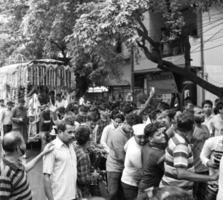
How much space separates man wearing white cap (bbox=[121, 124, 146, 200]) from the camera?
211 inches

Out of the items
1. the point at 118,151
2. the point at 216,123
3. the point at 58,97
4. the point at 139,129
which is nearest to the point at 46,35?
the point at 58,97

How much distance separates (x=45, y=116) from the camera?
12.4m

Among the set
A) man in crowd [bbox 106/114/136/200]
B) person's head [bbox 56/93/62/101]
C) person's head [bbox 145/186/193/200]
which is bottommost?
man in crowd [bbox 106/114/136/200]

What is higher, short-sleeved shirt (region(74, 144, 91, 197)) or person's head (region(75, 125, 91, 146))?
person's head (region(75, 125, 91, 146))

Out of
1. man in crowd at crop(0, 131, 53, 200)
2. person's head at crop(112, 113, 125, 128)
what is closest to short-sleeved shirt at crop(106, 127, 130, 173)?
person's head at crop(112, 113, 125, 128)

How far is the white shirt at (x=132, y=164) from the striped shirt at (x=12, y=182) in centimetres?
181

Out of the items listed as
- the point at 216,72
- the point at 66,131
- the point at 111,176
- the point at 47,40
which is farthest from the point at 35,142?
the point at 66,131

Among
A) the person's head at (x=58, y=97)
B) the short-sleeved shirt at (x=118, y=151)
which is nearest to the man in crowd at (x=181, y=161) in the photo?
the short-sleeved shirt at (x=118, y=151)

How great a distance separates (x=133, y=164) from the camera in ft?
17.7

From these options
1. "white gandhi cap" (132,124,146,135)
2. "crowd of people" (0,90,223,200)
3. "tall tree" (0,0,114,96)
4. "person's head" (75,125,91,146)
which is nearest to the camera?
"crowd of people" (0,90,223,200)

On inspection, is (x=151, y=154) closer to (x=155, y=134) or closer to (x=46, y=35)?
(x=155, y=134)

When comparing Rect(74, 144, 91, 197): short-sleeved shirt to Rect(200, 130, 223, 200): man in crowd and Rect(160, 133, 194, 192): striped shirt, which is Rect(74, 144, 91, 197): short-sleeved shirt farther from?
Rect(200, 130, 223, 200): man in crowd

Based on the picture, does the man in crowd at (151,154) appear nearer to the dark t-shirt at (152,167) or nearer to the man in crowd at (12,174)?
the dark t-shirt at (152,167)

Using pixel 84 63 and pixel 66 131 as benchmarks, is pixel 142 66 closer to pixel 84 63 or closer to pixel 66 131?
pixel 84 63
